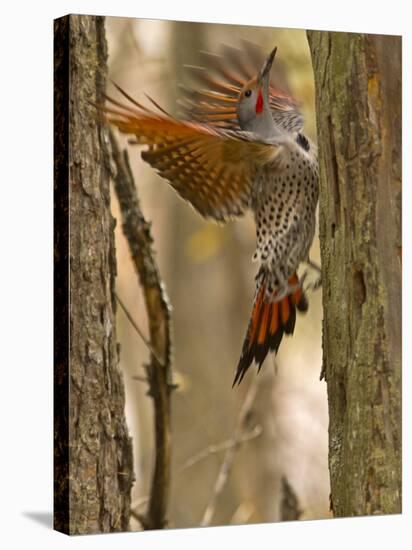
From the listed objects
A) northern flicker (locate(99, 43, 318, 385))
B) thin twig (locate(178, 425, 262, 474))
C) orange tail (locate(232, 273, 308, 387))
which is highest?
northern flicker (locate(99, 43, 318, 385))

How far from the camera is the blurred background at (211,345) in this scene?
146 inches

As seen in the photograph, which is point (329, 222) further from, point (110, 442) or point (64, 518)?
point (64, 518)

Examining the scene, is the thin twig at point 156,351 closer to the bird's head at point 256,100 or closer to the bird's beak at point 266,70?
the bird's head at point 256,100

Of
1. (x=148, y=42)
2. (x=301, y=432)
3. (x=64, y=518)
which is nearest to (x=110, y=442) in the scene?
(x=64, y=518)

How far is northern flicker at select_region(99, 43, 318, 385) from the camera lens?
3.78 metres

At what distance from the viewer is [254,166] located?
3.90 meters

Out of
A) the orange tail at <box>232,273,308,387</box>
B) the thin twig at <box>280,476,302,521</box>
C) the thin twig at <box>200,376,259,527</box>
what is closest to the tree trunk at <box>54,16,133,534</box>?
the thin twig at <box>200,376,259,527</box>

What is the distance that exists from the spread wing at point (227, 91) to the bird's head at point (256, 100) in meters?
0.02

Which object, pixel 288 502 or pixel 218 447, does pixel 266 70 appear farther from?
pixel 288 502

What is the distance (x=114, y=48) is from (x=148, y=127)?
0.25 meters

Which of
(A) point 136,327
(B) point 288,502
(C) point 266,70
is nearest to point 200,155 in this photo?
(C) point 266,70

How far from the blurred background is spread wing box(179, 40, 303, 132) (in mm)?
34

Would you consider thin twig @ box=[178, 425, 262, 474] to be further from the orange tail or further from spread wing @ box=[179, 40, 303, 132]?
spread wing @ box=[179, 40, 303, 132]

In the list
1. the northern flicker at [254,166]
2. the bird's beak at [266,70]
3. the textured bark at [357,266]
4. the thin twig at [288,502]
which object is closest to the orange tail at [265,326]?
the northern flicker at [254,166]
